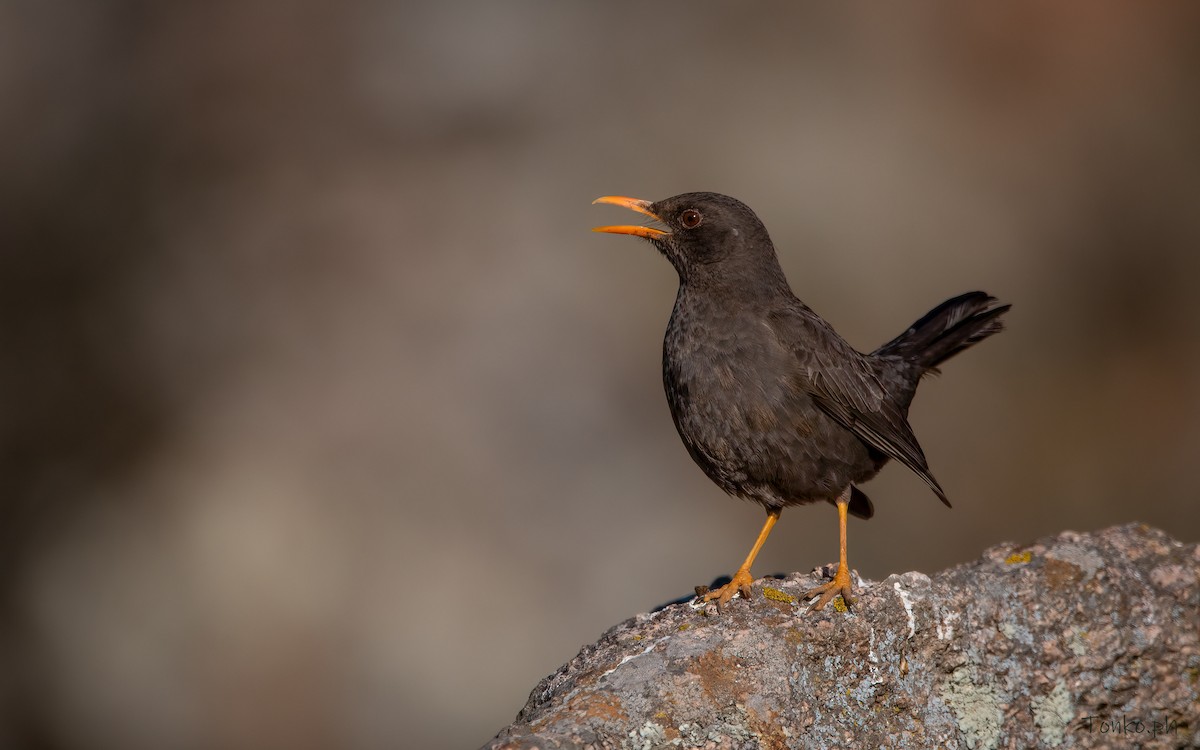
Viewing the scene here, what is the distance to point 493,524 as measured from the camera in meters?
12.3

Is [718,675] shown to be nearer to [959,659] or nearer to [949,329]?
[959,659]

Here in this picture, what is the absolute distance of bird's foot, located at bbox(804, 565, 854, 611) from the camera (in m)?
5.24

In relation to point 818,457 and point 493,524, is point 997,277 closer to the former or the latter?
point 493,524

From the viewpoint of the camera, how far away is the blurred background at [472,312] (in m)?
12.1

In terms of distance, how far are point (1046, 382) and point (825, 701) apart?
33.4 feet

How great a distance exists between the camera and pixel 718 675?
476cm

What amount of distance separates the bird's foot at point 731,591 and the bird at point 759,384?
0.02m

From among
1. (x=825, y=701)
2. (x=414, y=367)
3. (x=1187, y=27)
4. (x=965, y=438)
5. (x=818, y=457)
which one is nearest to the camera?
(x=825, y=701)

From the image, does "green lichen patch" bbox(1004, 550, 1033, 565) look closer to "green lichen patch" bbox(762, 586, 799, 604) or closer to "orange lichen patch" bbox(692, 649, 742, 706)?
"green lichen patch" bbox(762, 586, 799, 604)

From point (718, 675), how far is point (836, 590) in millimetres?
860

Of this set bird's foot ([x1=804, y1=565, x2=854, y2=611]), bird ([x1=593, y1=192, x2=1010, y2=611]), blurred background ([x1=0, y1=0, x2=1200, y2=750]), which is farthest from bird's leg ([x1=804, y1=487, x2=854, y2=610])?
blurred background ([x1=0, y1=0, x2=1200, y2=750])

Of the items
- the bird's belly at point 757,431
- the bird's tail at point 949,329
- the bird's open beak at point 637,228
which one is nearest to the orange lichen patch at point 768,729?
the bird's belly at point 757,431

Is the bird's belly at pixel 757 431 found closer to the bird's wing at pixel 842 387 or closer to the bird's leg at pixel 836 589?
the bird's wing at pixel 842 387

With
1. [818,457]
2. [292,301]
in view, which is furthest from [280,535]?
[818,457]
